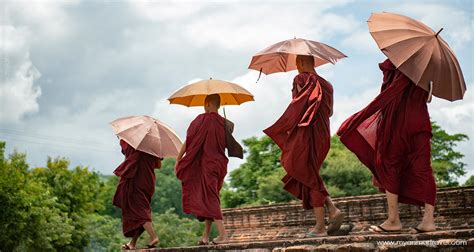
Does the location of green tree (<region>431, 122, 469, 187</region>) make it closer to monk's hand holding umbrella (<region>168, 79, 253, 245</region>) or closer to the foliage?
the foliage

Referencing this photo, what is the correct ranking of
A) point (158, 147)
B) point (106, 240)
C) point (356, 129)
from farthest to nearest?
point (106, 240) < point (158, 147) < point (356, 129)

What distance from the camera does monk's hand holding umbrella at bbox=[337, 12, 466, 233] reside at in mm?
7605

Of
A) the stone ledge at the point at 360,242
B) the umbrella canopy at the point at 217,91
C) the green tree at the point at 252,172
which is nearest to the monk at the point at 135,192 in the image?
the umbrella canopy at the point at 217,91

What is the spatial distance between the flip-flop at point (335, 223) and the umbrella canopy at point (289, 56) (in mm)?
1944

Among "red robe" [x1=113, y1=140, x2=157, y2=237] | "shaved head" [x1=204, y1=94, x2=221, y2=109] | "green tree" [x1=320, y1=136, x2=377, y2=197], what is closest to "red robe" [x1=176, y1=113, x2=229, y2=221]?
"shaved head" [x1=204, y1=94, x2=221, y2=109]

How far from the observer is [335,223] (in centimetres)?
858

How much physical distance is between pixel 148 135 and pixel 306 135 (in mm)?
3173

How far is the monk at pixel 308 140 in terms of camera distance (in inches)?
333

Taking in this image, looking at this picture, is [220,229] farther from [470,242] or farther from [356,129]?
[470,242]

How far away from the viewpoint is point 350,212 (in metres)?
10.1

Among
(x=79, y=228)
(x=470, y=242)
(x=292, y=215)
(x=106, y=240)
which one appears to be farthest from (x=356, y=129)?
(x=106, y=240)

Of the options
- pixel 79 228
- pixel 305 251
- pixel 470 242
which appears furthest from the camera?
pixel 79 228

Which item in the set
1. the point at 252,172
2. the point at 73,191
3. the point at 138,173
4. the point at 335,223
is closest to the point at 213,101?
the point at 138,173

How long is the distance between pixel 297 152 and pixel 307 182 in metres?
0.38
